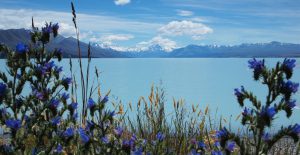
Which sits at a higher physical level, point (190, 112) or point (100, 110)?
point (100, 110)

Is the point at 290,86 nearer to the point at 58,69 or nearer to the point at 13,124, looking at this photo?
the point at 13,124

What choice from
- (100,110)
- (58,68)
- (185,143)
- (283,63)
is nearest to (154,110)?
(185,143)

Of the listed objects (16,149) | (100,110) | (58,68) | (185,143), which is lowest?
(185,143)

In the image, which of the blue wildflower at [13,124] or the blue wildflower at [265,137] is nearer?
the blue wildflower at [265,137]

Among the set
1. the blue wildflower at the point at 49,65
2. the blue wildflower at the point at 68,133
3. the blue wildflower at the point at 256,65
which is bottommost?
the blue wildflower at the point at 68,133

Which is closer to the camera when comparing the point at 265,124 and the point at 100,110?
the point at 265,124

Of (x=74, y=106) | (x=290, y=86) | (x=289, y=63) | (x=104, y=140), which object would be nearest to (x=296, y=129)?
(x=290, y=86)

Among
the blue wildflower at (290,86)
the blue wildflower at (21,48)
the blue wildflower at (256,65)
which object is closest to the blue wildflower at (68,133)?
the blue wildflower at (21,48)

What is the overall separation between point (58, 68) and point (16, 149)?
1.30m

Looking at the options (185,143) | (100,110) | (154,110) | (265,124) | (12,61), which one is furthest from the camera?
(154,110)

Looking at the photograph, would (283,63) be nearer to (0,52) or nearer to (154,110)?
(0,52)

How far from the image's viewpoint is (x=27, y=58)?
5.10 metres

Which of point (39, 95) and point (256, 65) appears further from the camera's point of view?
point (39, 95)

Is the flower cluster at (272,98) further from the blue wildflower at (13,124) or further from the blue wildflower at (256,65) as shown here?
the blue wildflower at (13,124)
